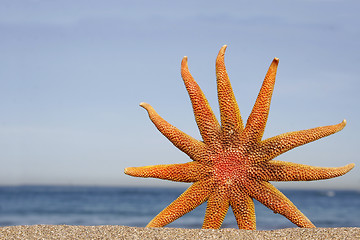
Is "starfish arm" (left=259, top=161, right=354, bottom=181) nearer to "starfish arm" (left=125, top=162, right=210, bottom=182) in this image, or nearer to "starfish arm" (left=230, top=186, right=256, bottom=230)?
"starfish arm" (left=230, top=186, right=256, bottom=230)

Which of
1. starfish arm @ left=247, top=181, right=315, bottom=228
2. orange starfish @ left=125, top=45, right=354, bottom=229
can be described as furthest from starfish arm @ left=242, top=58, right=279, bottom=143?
starfish arm @ left=247, top=181, right=315, bottom=228

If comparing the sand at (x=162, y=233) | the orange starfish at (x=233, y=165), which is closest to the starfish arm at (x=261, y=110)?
the orange starfish at (x=233, y=165)

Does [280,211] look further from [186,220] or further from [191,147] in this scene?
[186,220]

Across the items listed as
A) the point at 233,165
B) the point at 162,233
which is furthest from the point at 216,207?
the point at 162,233

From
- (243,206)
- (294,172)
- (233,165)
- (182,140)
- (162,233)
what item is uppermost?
(182,140)

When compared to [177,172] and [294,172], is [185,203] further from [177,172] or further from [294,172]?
[294,172]

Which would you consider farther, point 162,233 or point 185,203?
point 185,203
